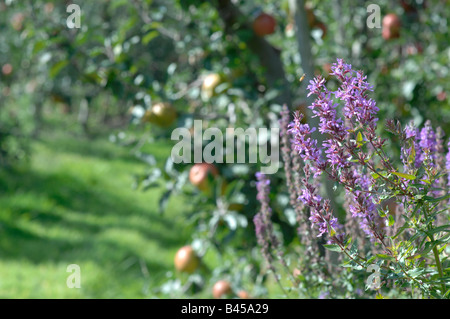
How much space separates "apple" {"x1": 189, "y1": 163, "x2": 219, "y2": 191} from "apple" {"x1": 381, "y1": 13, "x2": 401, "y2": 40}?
4.65 feet

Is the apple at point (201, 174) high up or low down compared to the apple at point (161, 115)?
down

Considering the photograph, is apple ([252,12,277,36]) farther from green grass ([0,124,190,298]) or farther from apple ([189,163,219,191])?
green grass ([0,124,190,298])

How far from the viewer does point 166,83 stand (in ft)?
9.66

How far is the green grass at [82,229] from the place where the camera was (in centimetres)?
309

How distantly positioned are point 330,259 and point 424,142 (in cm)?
43

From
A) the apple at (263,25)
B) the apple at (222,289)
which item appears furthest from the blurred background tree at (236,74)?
the apple at (222,289)

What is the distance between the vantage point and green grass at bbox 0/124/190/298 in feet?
10.2
